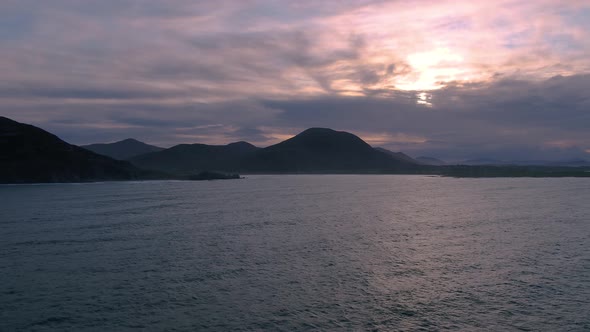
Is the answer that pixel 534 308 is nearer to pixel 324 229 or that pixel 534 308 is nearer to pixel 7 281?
pixel 324 229

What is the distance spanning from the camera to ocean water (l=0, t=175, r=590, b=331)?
19102 mm

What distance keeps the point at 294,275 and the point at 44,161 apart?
468ft

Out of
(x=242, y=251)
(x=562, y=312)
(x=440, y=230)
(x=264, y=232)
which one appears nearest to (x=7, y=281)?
(x=242, y=251)

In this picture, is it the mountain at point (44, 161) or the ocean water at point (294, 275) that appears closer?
the ocean water at point (294, 275)

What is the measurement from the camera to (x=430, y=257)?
3036 cm

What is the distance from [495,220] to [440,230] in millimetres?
10588

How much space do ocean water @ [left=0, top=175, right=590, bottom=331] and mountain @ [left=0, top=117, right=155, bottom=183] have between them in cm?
10212

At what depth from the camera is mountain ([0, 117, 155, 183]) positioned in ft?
448

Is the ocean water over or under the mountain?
under

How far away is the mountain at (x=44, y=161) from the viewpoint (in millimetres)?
136625

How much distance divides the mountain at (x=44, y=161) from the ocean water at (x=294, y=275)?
335 feet

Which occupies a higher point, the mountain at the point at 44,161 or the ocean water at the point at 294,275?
the mountain at the point at 44,161

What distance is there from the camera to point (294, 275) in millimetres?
25672

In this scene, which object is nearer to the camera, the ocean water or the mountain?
the ocean water
